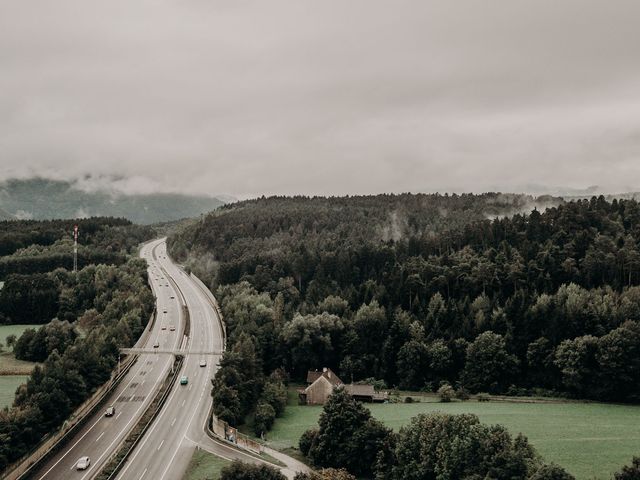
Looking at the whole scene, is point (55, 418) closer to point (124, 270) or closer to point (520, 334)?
point (520, 334)

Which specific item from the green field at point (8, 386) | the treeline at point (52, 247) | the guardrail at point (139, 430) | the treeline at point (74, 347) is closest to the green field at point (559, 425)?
the guardrail at point (139, 430)

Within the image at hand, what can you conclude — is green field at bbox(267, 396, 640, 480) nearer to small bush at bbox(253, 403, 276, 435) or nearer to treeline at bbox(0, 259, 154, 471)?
small bush at bbox(253, 403, 276, 435)

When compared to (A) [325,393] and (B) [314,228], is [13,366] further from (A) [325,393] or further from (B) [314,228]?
(B) [314,228]

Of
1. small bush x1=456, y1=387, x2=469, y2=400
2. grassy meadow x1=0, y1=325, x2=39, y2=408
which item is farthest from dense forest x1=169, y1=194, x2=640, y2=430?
grassy meadow x1=0, y1=325, x2=39, y2=408

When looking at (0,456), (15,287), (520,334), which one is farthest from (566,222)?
(15,287)

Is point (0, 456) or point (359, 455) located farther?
point (359, 455)

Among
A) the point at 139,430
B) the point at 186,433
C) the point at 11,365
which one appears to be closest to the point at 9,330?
the point at 11,365
